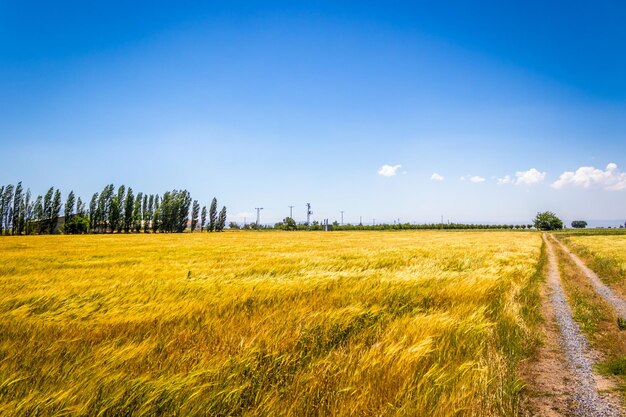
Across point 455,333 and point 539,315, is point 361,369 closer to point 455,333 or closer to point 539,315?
point 455,333

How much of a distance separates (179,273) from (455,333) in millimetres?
7298

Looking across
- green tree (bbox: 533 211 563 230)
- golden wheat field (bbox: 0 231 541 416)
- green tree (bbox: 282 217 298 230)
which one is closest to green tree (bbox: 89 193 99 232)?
green tree (bbox: 282 217 298 230)

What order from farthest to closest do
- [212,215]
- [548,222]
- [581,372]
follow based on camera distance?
1. [548,222]
2. [212,215]
3. [581,372]

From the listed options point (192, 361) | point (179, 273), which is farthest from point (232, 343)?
point (179, 273)

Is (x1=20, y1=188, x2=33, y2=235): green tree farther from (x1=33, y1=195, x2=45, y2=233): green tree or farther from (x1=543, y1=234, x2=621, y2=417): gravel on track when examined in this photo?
(x1=543, y1=234, x2=621, y2=417): gravel on track

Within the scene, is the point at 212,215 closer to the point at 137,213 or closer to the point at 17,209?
the point at 137,213

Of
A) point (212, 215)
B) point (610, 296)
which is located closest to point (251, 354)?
point (610, 296)

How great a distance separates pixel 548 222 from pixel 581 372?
596 ft

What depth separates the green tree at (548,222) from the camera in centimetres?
14638

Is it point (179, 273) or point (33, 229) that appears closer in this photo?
point (179, 273)

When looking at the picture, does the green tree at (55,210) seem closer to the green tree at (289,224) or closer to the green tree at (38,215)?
the green tree at (38,215)

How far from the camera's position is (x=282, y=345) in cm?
336

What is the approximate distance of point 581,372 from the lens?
3.87m

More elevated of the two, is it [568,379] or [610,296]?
[568,379]
